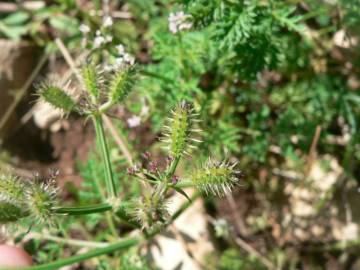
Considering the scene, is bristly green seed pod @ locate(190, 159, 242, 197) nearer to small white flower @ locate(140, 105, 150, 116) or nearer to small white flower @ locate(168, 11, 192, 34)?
small white flower @ locate(168, 11, 192, 34)

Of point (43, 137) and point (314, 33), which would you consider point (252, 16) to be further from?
point (43, 137)

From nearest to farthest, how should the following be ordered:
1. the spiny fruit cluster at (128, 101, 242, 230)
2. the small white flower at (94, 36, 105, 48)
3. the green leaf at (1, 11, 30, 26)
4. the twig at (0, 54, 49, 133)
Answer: the spiny fruit cluster at (128, 101, 242, 230)
the small white flower at (94, 36, 105, 48)
the twig at (0, 54, 49, 133)
the green leaf at (1, 11, 30, 26)

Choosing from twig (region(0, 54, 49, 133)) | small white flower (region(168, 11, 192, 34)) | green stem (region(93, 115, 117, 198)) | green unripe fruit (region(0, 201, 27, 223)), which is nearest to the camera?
green unripe fruit (region(0, 201, 27, 223))

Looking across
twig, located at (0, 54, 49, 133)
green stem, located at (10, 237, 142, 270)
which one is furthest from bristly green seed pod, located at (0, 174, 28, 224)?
twig, located at (0, 54, 49, 133)

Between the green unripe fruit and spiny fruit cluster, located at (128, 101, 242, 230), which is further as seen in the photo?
spiny fruit cluster, located at (128, 101, 242, 230)

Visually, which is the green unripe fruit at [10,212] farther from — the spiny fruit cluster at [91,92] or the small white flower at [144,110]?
the small white flower at [144,110]

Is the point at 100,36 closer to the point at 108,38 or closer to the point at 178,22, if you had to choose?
the point at 108,38

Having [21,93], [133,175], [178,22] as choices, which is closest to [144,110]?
[178,22]

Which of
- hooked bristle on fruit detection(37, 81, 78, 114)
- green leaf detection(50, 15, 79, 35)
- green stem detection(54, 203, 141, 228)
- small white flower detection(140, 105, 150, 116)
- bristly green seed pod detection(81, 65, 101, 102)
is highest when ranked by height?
bristly green seed pod detection(81, 65, 101, 102)
